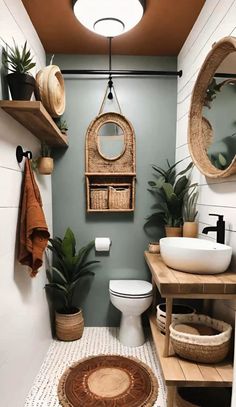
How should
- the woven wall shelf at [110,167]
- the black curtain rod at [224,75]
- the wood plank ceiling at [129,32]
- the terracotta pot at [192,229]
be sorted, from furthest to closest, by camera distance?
the woven wall shelf at [110,167]
the terracotta pot at [192,229]
the wood plank ceiling at [129,32]
the black curtain rod at [224,75]

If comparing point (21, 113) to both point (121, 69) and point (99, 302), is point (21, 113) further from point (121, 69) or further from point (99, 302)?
point (99, 302)

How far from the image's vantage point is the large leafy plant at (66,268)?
2.21 metres

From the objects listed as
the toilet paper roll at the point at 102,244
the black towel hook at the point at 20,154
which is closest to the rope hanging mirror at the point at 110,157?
the toilet paper roll at the point at 102,244

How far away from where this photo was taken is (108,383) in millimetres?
1727

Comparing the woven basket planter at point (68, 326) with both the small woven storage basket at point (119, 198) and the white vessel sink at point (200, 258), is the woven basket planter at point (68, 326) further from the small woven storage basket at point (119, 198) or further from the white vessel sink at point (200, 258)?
the white vessel sink at point (200, 258)

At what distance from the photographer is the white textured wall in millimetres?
1294

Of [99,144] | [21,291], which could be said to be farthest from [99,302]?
[99,144]

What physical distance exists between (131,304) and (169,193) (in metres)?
0.96

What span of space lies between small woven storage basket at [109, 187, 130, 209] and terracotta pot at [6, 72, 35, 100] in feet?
3.86

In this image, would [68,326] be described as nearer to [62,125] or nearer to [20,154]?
[20,154]

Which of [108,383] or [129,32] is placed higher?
[129,32]

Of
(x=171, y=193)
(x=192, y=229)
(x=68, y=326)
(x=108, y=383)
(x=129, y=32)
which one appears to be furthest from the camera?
(x=68, y=326)

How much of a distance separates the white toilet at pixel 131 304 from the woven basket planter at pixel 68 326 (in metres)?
0.37

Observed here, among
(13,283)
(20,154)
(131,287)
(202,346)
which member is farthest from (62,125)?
(202,346)
